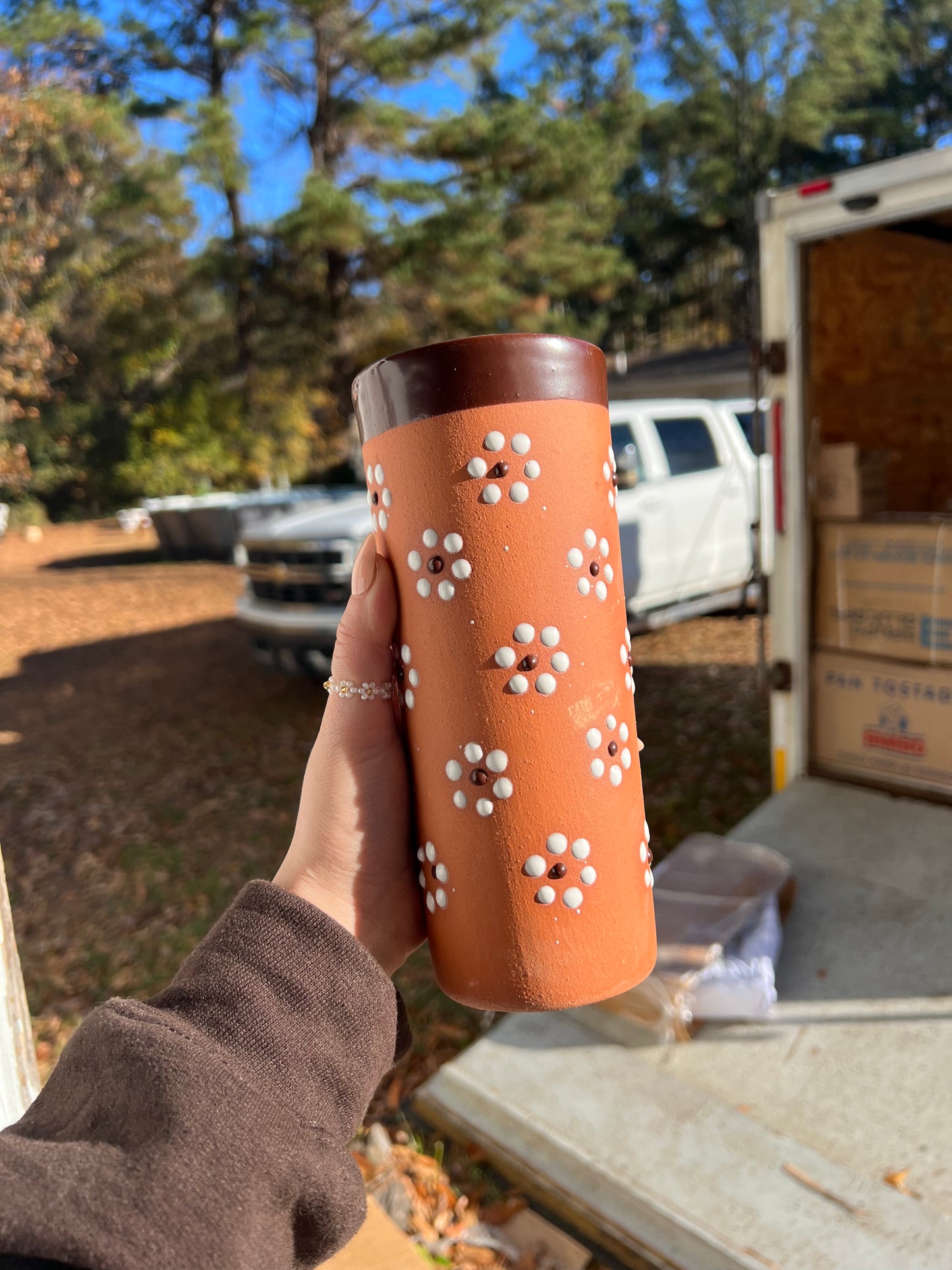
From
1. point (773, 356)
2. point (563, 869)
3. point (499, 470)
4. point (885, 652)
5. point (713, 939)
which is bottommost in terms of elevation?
point (713, 939)

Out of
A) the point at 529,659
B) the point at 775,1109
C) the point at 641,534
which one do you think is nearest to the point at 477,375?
the point at 529,659

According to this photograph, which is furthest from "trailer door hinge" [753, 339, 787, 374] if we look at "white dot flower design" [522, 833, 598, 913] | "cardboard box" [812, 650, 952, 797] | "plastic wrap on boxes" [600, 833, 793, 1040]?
"white dot flower design" [522, 833, 598, 913]

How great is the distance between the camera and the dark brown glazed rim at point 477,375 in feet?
3.29

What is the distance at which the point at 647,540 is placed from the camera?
6.70 metres

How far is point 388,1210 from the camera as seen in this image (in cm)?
251

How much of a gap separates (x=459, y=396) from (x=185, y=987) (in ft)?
2.37

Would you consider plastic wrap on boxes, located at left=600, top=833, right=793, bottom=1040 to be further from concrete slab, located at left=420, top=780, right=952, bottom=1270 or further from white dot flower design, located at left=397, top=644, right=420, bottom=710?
white dot flower design, located at left=397, top=644, right=420, bottom=710

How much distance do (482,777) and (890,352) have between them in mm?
4900

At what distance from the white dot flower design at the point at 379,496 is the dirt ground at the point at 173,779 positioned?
256 centimetres

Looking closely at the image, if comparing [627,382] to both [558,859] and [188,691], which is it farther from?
[558,859]

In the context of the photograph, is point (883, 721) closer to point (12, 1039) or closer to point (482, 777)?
point (482, 777)

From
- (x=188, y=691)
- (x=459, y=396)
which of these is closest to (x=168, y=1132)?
(x=459, y=396)

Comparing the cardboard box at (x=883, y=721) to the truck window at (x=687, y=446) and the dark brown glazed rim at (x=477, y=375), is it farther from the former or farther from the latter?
the dark brown glazed rim at (x=477, y=375)

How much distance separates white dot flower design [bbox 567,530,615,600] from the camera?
1.03 meters
